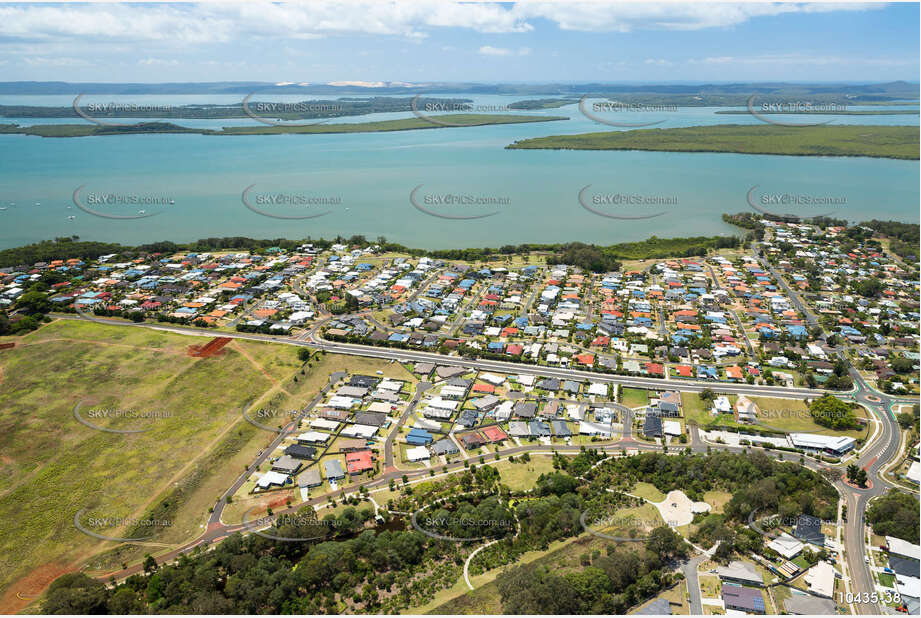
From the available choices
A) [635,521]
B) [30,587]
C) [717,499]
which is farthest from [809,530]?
[30,587]

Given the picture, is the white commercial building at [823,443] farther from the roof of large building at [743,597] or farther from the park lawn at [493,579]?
the park lawn at [493,579]

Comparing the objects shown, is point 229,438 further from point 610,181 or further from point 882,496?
point 610,181

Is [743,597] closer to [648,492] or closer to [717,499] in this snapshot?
[717,499]

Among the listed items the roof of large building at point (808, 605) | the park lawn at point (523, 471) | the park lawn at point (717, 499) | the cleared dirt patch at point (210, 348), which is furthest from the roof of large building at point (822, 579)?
the cleared dirt patch at point (210, 348)

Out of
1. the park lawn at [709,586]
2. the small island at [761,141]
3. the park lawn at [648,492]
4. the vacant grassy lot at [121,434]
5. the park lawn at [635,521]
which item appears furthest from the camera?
the small island at [761,141]

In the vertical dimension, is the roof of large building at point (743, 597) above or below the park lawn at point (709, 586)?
above

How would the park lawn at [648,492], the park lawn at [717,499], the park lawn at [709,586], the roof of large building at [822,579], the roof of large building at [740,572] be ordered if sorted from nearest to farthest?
the roof of large building at [822,579], the park lawn at [709,586], the roof of large building at [740,572], the park lawn at [717,499], the park lawn at [648,492]

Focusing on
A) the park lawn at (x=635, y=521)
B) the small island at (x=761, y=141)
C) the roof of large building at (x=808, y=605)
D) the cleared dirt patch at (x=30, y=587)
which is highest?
the small island at (x=761, y=141)

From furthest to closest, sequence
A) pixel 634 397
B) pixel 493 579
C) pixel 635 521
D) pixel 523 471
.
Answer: pixel 634 397, pixel 523 471, pixel 635 521, pixel 493 579
